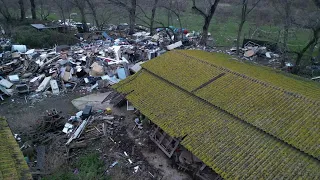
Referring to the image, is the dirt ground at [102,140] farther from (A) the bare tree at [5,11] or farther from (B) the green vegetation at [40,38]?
(A) the bare tree at [5,11]

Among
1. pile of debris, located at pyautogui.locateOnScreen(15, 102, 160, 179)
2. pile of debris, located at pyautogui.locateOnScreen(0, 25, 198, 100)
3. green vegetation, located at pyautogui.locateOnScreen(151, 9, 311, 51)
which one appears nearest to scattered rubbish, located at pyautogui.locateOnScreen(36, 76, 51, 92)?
→ pile of debris, located at pyautogui.locateOnScreen(0, 25, 198, 100)

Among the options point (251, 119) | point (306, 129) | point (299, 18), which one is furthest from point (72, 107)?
point (299, 18)

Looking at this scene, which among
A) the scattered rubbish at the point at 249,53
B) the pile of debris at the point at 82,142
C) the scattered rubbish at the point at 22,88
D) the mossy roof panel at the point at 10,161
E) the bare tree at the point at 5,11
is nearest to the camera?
the mossy roof panel at the point at 10,161

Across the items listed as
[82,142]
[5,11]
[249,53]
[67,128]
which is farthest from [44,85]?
[5,11]

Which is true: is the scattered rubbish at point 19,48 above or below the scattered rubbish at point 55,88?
above

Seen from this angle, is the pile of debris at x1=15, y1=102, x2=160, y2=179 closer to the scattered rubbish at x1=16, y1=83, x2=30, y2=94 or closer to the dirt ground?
the dirt ground

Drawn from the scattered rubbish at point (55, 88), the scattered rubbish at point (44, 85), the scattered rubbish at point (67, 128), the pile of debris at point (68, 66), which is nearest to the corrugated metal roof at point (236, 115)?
the scattered rubbish at point (67, 128)

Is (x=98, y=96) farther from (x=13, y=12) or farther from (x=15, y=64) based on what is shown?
(x=13, y=12)
